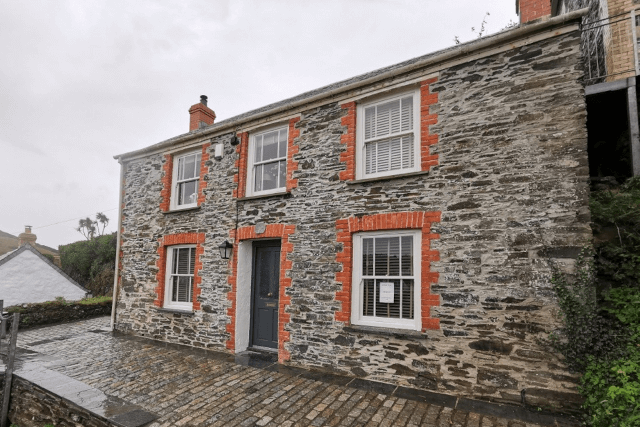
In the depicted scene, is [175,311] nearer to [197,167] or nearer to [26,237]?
[197,167]

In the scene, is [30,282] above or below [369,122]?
below

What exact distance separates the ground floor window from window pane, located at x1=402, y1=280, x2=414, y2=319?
17.8 feet

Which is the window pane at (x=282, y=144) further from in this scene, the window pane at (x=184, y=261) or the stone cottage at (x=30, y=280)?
the stone cottage at (x=30, y=280)

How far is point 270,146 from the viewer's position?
7.66m

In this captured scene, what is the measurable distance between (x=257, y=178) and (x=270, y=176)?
0.38m

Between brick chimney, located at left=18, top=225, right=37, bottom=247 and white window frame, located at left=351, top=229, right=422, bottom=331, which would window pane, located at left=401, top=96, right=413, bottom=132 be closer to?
white window frame, located at left=351, top=229, right=422, bottom=331

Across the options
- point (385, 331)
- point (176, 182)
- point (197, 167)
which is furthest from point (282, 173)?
point (385, 331)

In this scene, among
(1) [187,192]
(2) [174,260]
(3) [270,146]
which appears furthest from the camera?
(1) [187,192]

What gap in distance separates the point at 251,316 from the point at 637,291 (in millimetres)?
6714

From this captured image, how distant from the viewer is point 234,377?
5656 millimetres

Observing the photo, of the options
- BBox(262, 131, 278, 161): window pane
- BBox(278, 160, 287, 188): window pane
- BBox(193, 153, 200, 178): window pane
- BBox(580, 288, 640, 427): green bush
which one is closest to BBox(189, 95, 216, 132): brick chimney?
BBox(193, 153, 200, 178): window pane

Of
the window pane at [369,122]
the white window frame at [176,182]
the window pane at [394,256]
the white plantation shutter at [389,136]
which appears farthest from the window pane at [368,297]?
the white window frame at [176,182]

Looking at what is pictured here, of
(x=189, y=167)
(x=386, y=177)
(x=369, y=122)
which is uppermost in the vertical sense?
(x=369, y=122)

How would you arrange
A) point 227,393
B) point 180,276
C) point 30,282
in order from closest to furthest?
point 227,393
point 180,276
point 30,282
